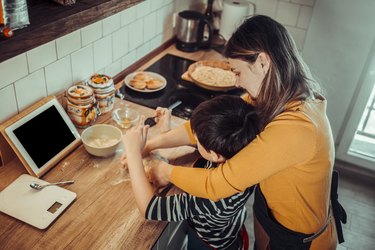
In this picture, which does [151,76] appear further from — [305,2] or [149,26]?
[305,2]

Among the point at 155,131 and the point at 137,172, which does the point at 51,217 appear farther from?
the point at 155,131

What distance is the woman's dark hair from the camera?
3.46ft

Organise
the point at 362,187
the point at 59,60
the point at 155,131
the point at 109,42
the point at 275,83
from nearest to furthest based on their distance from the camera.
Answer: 1. the point at 275,83
2. the point at 59,60
3. the point at 155,131
4. the point at 109,42
5. the point at 362,187

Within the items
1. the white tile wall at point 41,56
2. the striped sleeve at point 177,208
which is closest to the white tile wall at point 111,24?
the white tile wall at point 41,56

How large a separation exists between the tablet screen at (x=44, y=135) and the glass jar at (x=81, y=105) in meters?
0.08

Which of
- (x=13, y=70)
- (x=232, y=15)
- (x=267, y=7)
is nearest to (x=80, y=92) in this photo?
(x=13, y=70)

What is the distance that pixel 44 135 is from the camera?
1263mm

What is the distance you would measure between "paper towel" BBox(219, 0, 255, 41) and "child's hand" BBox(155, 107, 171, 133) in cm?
93

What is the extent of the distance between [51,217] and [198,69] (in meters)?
1.09

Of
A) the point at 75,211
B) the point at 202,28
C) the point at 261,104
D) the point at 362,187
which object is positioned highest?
the point at 261,104

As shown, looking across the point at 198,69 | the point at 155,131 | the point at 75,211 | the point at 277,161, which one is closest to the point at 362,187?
the point at 198,69

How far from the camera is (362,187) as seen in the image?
8.56 feet

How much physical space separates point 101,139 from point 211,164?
1.49 ft

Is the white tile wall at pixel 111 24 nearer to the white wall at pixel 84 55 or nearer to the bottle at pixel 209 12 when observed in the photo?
the white wall at pixel 84 55
